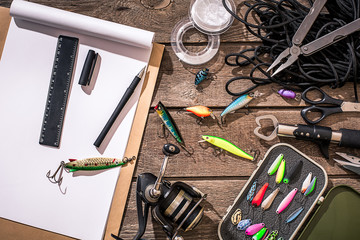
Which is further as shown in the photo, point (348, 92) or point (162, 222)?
point (348, 92)

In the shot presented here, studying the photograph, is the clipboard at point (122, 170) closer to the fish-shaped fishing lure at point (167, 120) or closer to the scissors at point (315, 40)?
the fish-shaped fishing lure at point (167, 120)

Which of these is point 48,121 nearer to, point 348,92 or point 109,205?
point 109,205

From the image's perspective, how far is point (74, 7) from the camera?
3.21 feet

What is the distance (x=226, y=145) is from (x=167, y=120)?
0.65 feet

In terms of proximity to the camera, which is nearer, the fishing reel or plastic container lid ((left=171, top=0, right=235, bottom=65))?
the fishing reel

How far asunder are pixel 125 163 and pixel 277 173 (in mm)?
466

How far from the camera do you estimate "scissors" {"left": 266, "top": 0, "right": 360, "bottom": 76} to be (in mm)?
900

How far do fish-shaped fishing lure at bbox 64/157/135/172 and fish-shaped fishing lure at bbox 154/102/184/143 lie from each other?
0.54 ft

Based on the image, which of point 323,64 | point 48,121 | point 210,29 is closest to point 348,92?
point 323,64

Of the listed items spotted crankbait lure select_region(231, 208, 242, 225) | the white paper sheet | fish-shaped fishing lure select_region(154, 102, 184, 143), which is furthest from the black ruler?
spotted crankbait lure select_region(231, 208, 242, 225)

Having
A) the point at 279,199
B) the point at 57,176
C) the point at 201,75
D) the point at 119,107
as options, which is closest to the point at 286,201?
the point at 279,199

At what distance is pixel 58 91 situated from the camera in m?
0.95

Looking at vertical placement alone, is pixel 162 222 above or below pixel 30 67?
below

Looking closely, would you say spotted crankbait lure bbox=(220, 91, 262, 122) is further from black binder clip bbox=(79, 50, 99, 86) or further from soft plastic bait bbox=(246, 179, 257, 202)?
black binder clip bbox=(79, 50, 99, 86)
